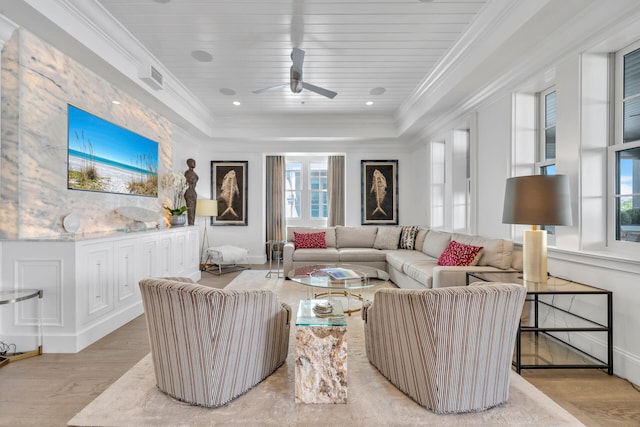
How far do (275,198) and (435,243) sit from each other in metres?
3.85

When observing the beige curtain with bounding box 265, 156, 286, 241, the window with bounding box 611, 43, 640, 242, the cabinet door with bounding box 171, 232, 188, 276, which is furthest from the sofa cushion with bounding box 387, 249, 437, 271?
the cabinet door with bounding box 171, 232, 188, 276

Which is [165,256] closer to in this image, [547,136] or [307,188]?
[307,188]

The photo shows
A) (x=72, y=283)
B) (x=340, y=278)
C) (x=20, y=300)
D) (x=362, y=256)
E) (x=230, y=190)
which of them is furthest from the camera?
(x=230, y=190)

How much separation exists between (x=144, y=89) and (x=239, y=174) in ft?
9.66

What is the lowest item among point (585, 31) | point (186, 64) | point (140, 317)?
point (140, 317)

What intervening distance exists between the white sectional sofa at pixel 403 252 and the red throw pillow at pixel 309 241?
18 millimetres

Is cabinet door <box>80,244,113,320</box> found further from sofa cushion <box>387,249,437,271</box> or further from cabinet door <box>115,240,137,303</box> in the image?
sofa cushion <box>387,249,437,271</box>

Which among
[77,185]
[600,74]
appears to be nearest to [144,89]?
[77,185]

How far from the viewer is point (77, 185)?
3.04 metres

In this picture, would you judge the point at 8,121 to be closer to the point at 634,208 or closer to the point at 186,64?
the point at 186,64

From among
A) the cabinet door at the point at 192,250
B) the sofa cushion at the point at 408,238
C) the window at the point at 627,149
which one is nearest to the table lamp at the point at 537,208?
the window at the point at 627,149

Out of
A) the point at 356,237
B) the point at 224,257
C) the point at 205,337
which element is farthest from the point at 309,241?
the point at 205,337

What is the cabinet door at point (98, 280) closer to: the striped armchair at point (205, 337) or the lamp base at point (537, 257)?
the striped armchair at point (205, 337)

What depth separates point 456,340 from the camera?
1.58 metres
